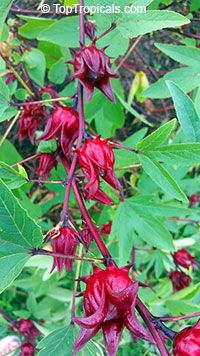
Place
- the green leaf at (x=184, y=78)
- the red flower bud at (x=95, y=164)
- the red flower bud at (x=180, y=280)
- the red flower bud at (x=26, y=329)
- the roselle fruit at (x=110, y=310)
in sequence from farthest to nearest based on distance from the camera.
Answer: the red flower bud at (x=180, y=280) → the red flower bud at (x=26, y=329) → the green leaf at (x=184, y=78) → the red flower bud at (x=95, y=164) → the roselle fruit at (x=110, y=310)

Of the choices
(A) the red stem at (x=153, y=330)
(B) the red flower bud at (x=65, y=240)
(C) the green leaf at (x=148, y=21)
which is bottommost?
(A) the red stem at (x=153, y=330)

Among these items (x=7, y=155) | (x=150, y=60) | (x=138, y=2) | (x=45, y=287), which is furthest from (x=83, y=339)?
(x=150, y=60)

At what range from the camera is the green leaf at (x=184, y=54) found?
97cm

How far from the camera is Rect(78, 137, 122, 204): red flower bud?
63cm

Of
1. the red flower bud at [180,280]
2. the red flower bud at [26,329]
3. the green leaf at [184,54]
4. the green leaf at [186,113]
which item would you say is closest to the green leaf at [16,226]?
the green leaf at [186,113]

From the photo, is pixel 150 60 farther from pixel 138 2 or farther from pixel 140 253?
pixel 138 2

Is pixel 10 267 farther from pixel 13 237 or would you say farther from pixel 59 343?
pixel 59 343

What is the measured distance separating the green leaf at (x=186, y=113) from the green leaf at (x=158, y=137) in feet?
0.17

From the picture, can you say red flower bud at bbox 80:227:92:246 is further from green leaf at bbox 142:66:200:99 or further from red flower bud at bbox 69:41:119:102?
green leaf at bbox 142:66:200:99

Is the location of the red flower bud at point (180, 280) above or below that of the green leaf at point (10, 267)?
below

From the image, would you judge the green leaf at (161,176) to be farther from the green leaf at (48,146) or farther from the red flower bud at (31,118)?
the red flower bud at (31,118)

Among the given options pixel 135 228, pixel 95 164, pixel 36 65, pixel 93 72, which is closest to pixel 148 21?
pixel 93 72

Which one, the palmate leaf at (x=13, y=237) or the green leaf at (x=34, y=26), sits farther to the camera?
the green leaf at (x=34, y=26)

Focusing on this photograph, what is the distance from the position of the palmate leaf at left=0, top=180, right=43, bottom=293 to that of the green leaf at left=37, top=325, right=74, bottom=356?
0.12 metres
